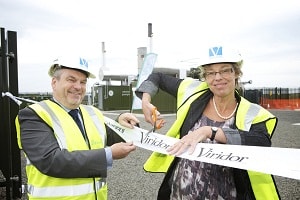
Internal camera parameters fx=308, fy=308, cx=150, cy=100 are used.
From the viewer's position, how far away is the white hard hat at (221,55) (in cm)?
198

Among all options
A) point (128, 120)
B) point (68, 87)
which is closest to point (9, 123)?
point (128, 120)

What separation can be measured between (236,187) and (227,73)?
748 millimetres

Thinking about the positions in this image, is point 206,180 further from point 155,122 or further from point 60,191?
point 60,191

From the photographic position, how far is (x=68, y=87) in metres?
2.01

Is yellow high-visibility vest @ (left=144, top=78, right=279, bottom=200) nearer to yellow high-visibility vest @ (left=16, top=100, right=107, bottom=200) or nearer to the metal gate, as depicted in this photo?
yellow high-visibility vest @ (left=16, top=100, right=107, bottom=200)

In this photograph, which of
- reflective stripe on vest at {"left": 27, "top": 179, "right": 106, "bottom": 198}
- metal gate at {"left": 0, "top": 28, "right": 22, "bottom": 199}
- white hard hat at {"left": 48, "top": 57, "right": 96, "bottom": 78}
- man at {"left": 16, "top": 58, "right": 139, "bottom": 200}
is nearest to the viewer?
man at {"left": 16, "top": 58, "right": 139, "bottom": 200}

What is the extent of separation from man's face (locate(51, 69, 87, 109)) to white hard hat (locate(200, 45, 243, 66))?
2.78 ft

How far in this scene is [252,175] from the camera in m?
1.91

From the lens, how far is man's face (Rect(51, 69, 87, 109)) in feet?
6.60

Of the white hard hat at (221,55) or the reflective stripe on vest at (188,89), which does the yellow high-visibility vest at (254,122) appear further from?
the white hard hat at (221,55)

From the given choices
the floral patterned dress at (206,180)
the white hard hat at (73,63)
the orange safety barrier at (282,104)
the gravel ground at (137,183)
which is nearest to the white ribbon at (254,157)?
the floral patterned dress at (206,180)

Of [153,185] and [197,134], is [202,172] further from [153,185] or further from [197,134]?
[153,185]

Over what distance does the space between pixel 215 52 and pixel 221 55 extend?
0.05 meters

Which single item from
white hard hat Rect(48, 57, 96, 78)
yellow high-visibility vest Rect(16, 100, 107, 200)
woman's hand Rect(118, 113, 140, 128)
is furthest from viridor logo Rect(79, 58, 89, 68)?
woman's hand Rect(118, 113, 140, 128)
